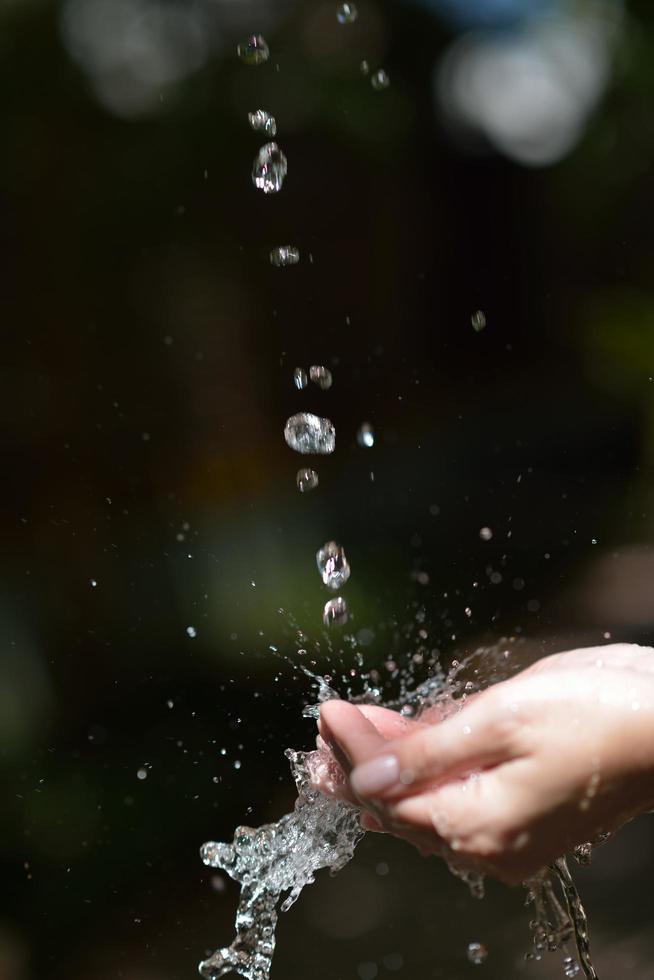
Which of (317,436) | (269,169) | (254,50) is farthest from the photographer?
(254,50)

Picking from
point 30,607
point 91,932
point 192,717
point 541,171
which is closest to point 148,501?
point 30,607

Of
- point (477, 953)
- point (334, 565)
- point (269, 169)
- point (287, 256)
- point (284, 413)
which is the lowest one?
point (477, 953)

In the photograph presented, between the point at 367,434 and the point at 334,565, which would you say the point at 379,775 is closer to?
the point at 334,565

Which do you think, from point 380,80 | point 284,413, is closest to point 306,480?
point 284,413

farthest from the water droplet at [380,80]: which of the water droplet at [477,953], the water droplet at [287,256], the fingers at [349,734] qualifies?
the fingers at [349,734]

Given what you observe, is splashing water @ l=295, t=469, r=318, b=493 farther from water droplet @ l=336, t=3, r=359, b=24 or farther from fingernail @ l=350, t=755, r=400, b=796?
fingernail @ l=350, t=755, r=400, b=796

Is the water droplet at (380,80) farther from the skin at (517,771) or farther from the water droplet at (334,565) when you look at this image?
the skin at (517,771)

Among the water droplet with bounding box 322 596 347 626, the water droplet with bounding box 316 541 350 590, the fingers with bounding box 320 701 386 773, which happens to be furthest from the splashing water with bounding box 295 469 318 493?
the fingers with bounding box 320 701 386 773
